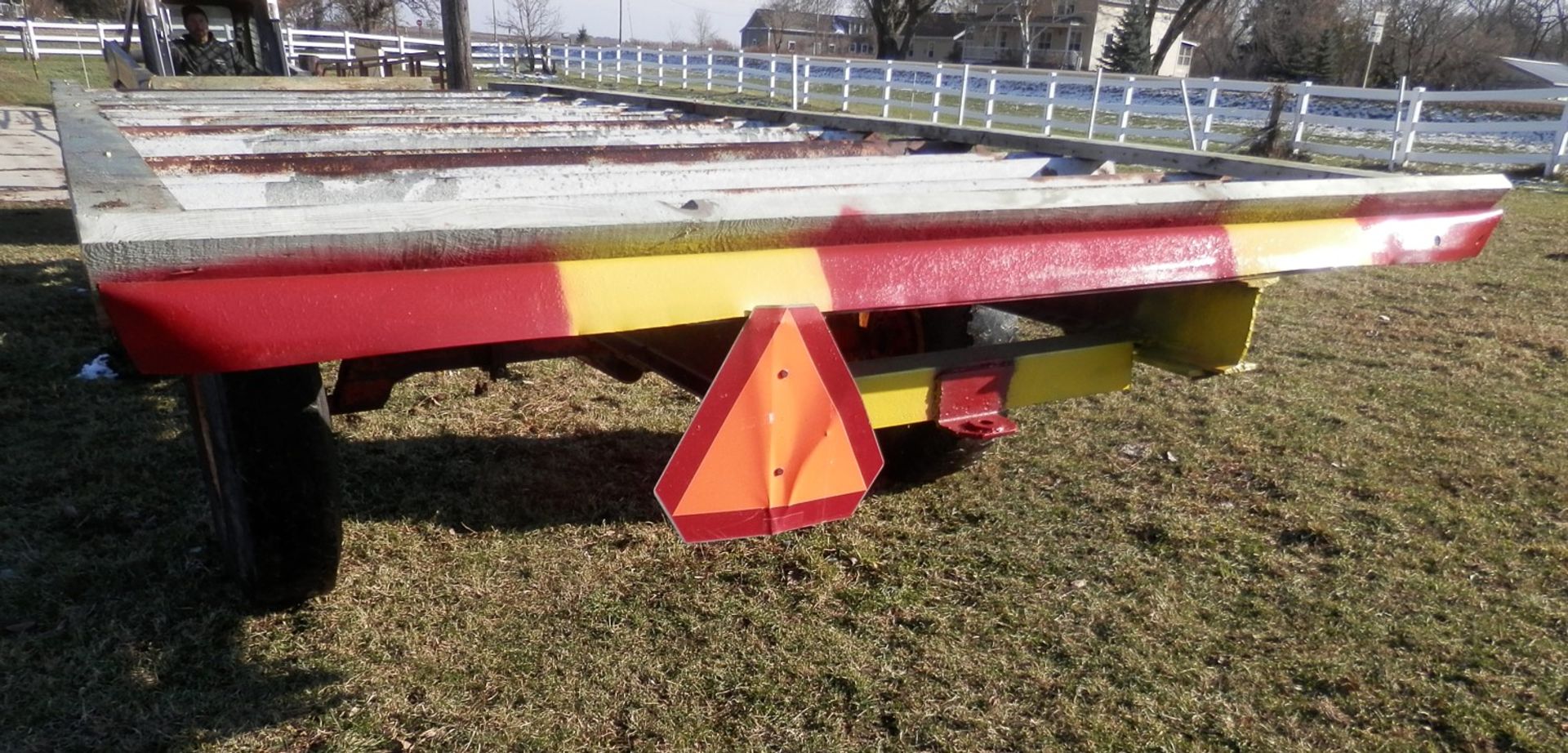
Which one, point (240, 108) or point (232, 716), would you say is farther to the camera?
point (240, 108)

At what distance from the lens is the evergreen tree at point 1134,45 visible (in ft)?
137

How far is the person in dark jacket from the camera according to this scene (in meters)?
9.12

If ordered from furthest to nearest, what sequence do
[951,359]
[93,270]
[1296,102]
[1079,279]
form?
[1296,102] < [951,359] < [1079,279] < [93,270]

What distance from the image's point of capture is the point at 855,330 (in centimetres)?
318

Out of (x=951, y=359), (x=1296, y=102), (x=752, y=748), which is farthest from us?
Result: (x=1296, y=102)

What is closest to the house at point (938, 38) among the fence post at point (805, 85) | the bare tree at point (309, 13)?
the bare tree at point (309, 13)

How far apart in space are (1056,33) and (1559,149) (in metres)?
55.9

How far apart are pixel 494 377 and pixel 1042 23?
64.9m

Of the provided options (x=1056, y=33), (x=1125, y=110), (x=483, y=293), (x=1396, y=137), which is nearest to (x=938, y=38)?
(x=1056, y=33)

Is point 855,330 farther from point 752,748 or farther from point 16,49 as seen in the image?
point 16,49

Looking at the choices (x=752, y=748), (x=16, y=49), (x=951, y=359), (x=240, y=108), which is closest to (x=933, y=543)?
(x=951, y=359)

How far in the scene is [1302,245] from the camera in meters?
2.18

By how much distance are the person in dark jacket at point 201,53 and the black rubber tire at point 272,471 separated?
8.24 metres

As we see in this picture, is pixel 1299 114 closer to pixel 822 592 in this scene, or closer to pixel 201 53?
pixel 201 53
